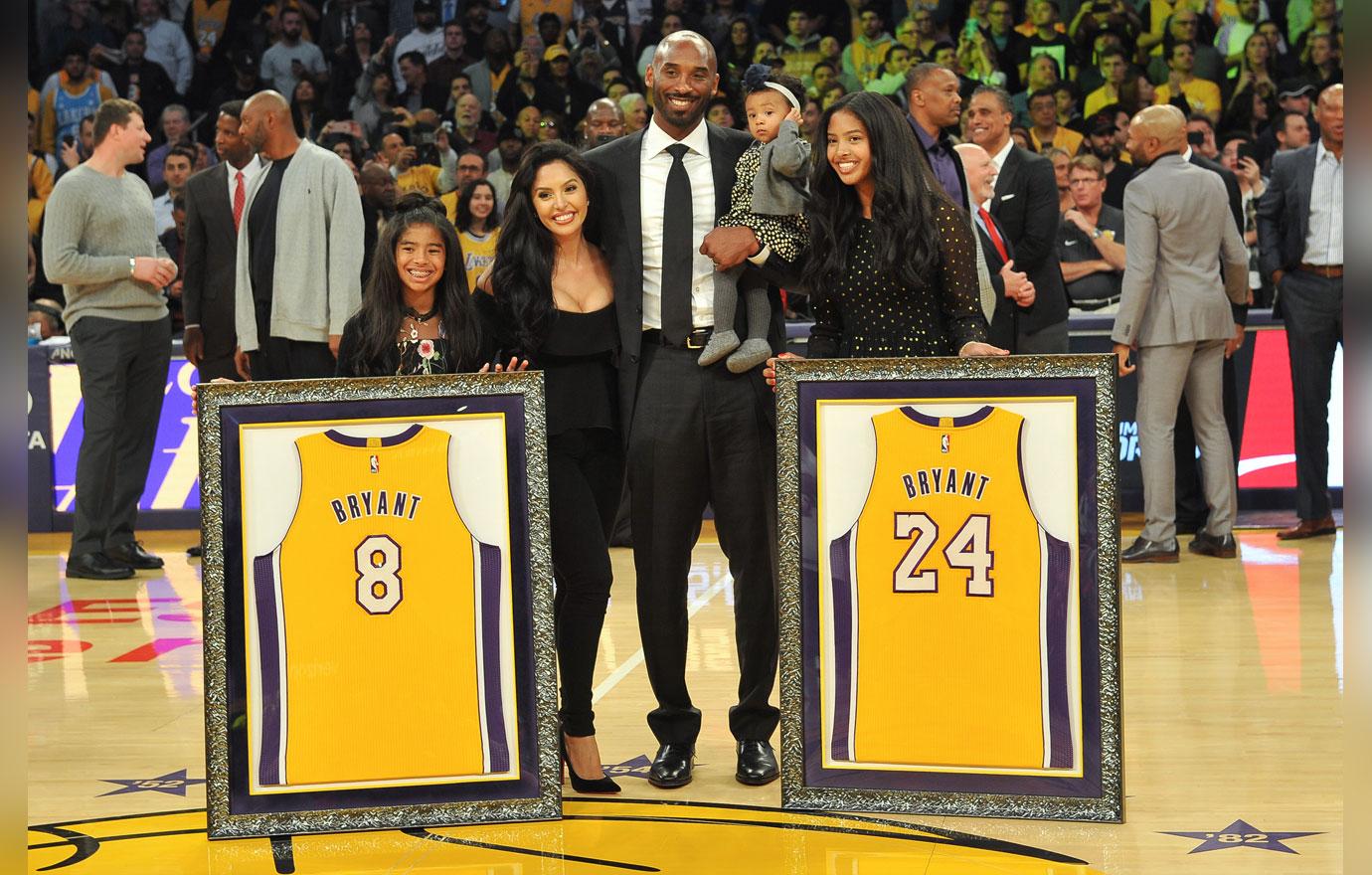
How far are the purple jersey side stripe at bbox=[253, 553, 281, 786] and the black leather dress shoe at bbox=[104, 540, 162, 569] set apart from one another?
13.2ft

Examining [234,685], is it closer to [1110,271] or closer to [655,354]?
[655,354]

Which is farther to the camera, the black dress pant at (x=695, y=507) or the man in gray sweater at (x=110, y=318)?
the man in gray sweater at (x=110, y=318)

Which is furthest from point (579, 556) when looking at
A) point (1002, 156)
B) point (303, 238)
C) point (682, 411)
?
point (1002, 156)

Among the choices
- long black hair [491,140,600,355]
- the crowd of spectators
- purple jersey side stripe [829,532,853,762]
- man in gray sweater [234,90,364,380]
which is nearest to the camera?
purple jersey side stripe [829,532,853,762]

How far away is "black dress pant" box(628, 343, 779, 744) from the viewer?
358 cm

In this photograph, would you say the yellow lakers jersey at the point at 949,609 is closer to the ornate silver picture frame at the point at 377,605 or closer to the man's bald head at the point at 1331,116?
the ornate silver picture frame at the point at 377,605

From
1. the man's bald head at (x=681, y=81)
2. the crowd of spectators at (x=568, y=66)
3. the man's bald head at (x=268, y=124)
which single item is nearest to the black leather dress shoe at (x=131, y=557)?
the man's bald head at (x=268, y=124)

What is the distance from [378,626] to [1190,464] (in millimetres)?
4897

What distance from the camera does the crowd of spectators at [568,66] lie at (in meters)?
10.2

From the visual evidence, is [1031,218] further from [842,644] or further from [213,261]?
[213,261]

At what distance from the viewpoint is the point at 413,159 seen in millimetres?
10180

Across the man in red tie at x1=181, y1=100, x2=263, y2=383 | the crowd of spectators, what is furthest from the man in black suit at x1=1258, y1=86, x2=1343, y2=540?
the man in red tie at x1=181, y1=100, x2=263, y2=383

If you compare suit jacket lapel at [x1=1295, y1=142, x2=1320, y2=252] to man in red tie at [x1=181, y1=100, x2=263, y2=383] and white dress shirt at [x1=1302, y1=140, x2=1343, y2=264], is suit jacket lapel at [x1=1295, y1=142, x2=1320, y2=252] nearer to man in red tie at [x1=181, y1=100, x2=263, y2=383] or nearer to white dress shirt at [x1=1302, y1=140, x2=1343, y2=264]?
white dress shirt at [x1=1302, y1=140, x2=1343, y2=264]

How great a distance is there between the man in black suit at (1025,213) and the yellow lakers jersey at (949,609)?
2.82 m
